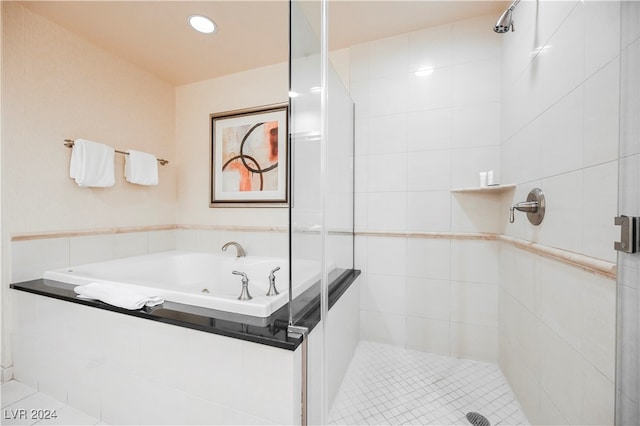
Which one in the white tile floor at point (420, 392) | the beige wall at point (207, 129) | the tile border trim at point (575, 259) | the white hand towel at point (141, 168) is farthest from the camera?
the beige wall at point (207, 129)

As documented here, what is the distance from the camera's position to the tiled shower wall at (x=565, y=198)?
747 mm

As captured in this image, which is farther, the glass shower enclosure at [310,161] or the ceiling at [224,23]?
the ceiling at [224,23]

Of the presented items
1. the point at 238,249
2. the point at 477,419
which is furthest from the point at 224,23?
the point at 477,419

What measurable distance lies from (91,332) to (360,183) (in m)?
1.81

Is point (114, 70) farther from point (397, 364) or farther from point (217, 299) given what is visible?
point (397, 364)

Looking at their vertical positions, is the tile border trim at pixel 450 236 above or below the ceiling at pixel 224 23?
below

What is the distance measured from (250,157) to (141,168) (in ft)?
2.97

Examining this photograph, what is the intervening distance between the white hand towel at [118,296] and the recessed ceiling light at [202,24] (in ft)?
5.76

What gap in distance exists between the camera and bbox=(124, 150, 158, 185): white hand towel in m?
2.17

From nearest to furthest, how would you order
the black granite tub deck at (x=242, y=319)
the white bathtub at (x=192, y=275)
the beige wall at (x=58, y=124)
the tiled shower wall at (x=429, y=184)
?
the black granite tub deck at (x=242, y=319), the white bathtub at (x=192, y=275), the beige wall at (x=58, y=124), the tiled shower wall at (x=429, y=184)

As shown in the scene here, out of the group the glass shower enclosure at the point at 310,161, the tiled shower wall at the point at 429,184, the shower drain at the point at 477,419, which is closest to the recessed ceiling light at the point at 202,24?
the tiled shower wall at the point at 429,184

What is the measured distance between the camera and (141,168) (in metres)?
2.23

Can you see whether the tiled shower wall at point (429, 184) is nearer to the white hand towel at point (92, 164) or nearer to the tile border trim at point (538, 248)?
the tile border trim at point (538, 248)

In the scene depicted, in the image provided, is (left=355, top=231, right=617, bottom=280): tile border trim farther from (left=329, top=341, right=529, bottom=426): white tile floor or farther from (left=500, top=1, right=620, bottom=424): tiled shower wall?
(left=329, top=341, right=529, bottom=426): white tile floor
